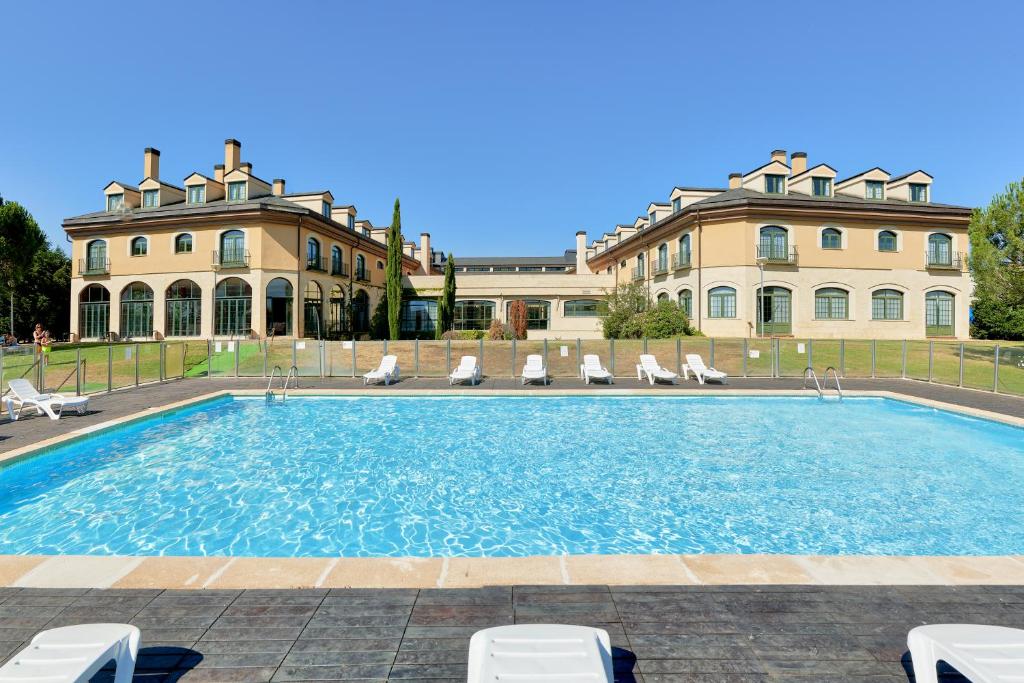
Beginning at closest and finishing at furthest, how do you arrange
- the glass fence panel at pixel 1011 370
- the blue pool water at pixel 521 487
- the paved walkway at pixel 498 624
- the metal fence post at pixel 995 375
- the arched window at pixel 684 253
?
the paved walkway at pixel 498 624, the blue pool water at pixel 521 487, the glass fence panel at pixel 1011 370, the metal fence post at pixel 995 375, the arched window at pixel 684 253

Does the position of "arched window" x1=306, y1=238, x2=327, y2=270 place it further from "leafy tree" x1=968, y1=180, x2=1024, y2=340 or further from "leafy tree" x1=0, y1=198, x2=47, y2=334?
"leafy tree" x1=968, y1=180, x2=1024, y2=340

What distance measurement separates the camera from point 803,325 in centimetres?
2720

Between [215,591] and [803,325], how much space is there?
30594mm

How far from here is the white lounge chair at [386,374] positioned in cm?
1602

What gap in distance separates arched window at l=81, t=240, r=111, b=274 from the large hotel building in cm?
8

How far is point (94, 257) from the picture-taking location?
29.4 m

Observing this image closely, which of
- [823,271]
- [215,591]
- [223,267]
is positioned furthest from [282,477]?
[823,271]

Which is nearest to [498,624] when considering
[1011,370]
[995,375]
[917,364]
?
[1011,370]

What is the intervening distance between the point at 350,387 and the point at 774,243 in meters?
25.0

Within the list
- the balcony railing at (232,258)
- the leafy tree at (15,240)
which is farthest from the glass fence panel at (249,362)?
the leafy tree at (15,240)

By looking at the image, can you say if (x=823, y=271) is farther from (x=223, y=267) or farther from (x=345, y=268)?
(x=223, y=267)

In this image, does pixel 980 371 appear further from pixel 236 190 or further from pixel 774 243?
pixel 236 190

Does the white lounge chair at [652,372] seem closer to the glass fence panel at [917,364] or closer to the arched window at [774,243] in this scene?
the glass fence panel at [917,364]

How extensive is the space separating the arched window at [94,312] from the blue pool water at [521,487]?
26.0m
